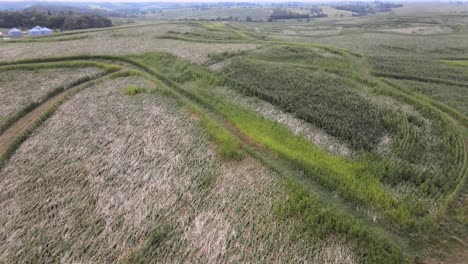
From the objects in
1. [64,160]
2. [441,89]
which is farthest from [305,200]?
[441,89]

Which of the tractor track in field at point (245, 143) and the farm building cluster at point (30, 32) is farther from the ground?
the tractor track in field at point (245, 143)

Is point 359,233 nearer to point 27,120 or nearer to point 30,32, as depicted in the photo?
point 27,120

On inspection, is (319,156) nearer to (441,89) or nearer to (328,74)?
(328,74)

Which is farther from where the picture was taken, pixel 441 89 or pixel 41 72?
pixel 41 72

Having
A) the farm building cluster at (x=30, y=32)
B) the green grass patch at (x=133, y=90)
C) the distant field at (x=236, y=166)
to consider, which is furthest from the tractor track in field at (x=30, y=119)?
the farm building cluster at (x=30, y=32)

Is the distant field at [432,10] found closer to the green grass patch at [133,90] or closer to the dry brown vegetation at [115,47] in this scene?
the dry brown vegetation at [115,47]

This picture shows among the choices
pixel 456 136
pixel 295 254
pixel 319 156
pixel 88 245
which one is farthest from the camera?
pixel 456 136

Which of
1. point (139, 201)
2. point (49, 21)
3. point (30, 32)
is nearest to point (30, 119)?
point (139, 201)
